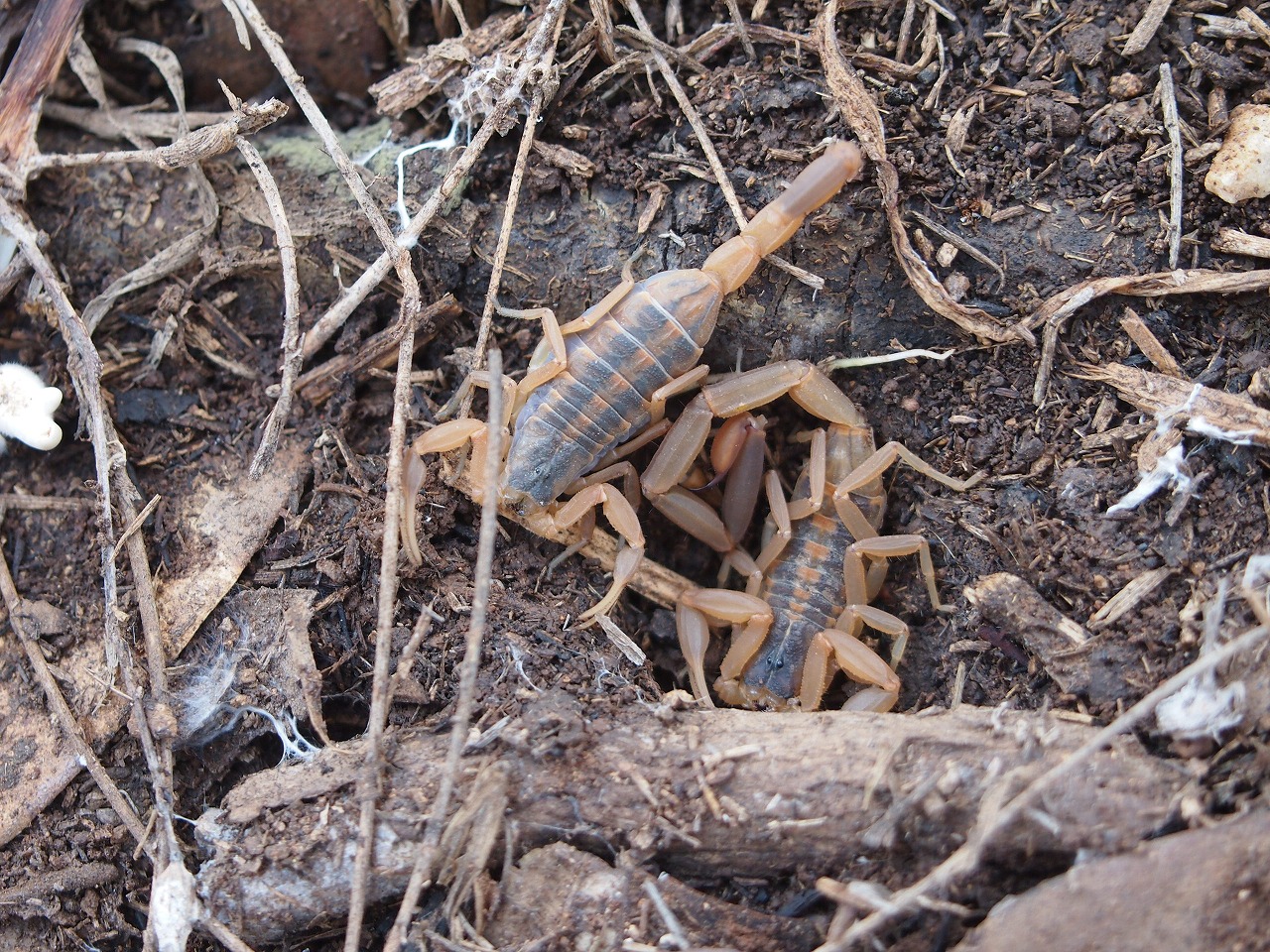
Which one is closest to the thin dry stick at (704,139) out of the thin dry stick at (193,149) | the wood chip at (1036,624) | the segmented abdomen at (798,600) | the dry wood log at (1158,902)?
the segmented abdomen at (798,600)

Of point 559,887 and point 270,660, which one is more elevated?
point 270,660

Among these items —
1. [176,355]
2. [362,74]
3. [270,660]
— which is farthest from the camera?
[362,74]

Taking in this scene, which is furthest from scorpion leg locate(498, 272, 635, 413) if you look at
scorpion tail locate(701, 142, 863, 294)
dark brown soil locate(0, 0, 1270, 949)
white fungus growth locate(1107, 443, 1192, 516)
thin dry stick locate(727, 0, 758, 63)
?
white fungus growth locate(1107, 443, 1192, 516)

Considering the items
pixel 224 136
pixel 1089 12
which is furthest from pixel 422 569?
pixel 1089 12

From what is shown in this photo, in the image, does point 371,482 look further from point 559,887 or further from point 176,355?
point 559,887

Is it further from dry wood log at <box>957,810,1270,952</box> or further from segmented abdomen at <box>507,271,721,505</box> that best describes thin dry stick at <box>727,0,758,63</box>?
dry wood log at <box>957,810,1270,952</box>

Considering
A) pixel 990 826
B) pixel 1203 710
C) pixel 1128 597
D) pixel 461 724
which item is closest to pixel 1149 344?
pixel 1128 597
